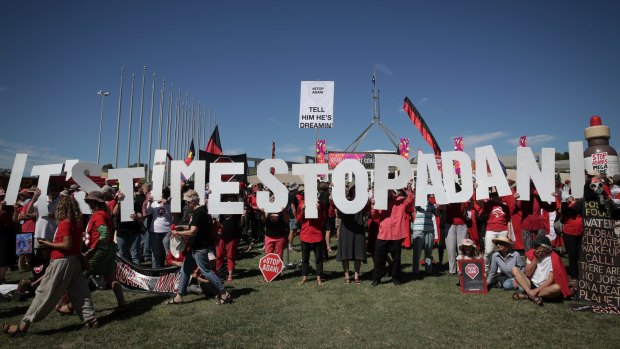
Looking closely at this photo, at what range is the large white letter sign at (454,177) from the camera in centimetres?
787

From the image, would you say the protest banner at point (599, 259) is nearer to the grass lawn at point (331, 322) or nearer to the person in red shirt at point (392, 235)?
the grass lawn at point (331, 322)

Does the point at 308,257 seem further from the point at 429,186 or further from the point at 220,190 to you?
the point at 429,186

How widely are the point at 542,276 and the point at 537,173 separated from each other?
2259 millimetres

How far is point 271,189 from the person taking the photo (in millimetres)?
8227

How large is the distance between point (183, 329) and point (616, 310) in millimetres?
6724

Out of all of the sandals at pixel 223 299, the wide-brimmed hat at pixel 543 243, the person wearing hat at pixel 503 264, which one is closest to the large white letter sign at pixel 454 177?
the person wearing hat at pixel 503 264

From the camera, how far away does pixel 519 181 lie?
771cm

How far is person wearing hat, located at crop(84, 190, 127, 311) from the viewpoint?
5.77 m

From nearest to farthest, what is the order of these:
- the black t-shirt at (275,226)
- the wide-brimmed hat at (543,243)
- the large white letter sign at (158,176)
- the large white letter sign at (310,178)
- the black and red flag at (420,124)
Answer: the wide-brimmed hat at (543,243), the large white letter sign at (310,178), the black t-shirt at (275,226), the large white letter sign at (158,176), the black and red flag at (420,124)

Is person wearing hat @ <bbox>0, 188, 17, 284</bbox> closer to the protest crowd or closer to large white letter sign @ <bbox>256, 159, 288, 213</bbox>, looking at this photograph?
the protest crowd

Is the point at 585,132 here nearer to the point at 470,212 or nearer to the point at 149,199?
the point at 470,212

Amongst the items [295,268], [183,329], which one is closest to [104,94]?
[295,268]

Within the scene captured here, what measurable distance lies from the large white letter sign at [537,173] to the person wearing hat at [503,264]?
1.26m

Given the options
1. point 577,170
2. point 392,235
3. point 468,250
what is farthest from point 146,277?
point 577,170
